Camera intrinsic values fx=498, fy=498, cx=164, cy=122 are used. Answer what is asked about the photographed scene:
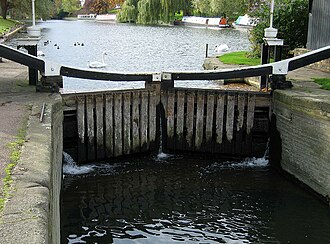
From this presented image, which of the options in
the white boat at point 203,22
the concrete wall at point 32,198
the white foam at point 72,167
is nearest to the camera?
the concrete wall at point 32,198

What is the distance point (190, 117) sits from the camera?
1245 cm

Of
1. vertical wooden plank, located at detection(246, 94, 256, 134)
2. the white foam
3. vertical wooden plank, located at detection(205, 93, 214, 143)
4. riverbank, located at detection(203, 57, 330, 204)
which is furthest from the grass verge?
vertical wooden plank, located at detection(246, 94, 256, 134)

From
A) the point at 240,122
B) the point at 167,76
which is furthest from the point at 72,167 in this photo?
the point at 240,122

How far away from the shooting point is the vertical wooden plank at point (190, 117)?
1241 centimetres

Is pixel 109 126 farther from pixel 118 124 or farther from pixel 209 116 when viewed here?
pixel 209 116

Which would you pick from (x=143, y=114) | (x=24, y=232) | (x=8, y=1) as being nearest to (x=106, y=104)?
(x=143, y=114)

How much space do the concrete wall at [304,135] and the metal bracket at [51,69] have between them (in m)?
5.10

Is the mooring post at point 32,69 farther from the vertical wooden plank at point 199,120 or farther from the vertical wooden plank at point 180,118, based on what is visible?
the vertical wooden plank at point 199,120

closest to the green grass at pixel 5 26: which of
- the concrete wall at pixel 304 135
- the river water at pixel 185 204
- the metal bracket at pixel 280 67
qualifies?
the river water at pixel 185 204

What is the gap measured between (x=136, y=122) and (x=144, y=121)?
0.68 ft

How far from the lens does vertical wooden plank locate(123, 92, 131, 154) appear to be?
1201 centimetres

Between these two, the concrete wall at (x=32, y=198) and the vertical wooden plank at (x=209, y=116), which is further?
the vertical wooden plank at (x=209, y=116)

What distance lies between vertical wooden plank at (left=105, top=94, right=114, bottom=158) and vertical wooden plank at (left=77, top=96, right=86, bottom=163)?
1.85 ft

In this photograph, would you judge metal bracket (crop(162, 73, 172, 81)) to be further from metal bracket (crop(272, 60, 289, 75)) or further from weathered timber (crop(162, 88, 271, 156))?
metal bracket (crop(272, 60, 289, 75))
